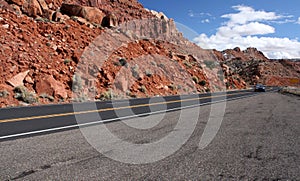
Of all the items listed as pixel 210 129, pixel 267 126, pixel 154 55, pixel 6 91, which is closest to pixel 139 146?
pixel 210 129

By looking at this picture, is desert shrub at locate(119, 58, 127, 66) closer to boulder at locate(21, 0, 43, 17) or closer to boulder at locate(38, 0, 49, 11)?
boulder at locate(21, 0, 43, 17)

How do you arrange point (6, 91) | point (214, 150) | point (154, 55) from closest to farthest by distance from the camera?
point (214, 150) → point (6, 91) → point (154, 55)

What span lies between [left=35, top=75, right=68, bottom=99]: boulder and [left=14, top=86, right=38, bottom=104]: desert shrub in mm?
1328

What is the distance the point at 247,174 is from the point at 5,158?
13.7 ft

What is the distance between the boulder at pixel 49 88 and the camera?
1880 centimetres

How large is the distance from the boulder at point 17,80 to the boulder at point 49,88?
1026mm

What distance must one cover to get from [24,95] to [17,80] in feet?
7.82

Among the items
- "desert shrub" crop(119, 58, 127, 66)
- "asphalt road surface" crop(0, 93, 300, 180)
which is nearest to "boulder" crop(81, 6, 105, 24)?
"desert shrub" crop(119, 58, 127, 66)

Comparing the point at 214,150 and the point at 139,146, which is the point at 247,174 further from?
the point at 139,146

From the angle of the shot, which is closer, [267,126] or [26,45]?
[267,126]

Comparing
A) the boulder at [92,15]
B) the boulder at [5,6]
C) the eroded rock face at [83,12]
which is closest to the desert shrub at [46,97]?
the boulder at [5,6]

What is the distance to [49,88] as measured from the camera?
1906 cm

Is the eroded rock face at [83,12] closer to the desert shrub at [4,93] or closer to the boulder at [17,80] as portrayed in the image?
the boulder at [17,80]

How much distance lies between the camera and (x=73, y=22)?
31.3 metres
